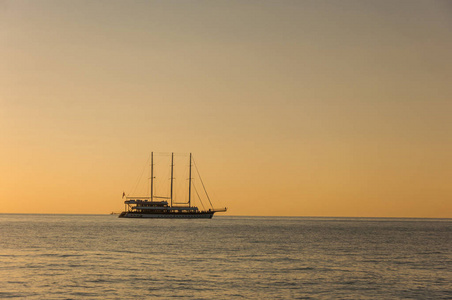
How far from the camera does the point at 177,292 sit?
4238cm

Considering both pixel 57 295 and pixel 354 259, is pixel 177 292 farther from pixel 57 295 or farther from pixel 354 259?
pixel 354 259

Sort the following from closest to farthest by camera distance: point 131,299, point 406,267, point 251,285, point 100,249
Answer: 1. point 131,299
2. point 251,285
3. point 406,267
4. point 100,249

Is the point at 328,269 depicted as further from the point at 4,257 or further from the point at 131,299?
the point at 4,257

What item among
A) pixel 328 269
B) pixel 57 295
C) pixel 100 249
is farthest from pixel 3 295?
pixel 100 249

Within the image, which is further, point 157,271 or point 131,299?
point 157,271

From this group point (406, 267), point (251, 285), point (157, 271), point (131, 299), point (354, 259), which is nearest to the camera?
point (131, 299)

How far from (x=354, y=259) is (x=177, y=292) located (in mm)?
32768

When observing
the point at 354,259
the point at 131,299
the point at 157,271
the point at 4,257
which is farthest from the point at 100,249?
the point at 131,299

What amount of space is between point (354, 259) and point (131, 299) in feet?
121

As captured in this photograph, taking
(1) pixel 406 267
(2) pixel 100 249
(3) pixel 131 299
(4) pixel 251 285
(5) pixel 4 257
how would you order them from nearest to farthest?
1. (3) pixel 131 299
2. (4) pixel 251 285
3. (1) pixel 406 267
4. (5) pixel 4 257
5. (2) pixel 100 249

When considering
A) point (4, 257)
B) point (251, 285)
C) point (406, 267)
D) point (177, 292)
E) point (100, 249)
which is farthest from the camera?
point (100, 249)

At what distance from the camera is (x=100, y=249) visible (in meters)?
78.0

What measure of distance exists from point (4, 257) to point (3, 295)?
26.3 metres

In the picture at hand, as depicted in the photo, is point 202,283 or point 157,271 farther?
point 157,271
